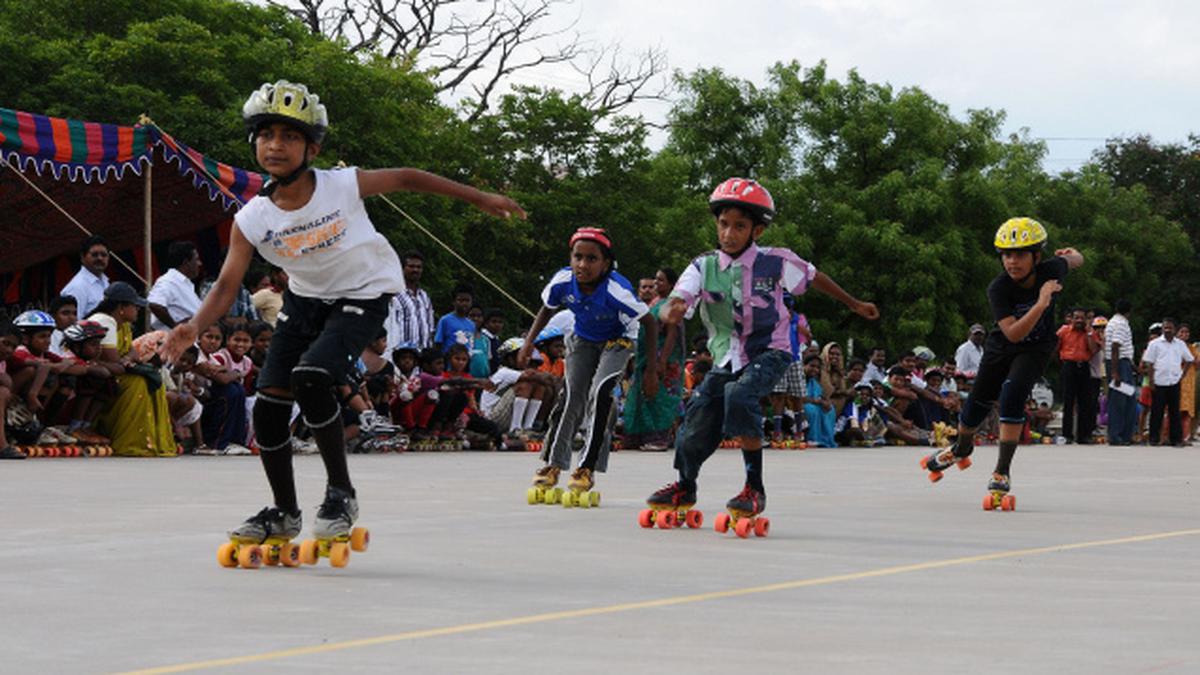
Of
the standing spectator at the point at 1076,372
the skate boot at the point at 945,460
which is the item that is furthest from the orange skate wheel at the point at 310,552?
the standing spectator at the point at 1076,372

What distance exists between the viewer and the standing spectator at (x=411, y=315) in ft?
66.4

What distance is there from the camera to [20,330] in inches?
631

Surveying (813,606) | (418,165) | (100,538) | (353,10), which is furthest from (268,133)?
(353,10)

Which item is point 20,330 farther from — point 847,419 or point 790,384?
point 847,419

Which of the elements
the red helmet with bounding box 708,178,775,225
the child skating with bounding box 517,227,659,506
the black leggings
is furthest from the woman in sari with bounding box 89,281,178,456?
the red helmet with bounding box 708,178,775,225

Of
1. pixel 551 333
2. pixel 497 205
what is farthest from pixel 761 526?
pixel 551 333

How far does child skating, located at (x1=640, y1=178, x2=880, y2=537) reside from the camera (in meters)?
9.62

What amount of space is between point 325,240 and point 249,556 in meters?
1.31

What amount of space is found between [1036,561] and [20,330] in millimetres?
10540

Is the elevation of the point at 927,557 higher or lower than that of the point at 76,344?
lower

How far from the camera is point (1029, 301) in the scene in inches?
478

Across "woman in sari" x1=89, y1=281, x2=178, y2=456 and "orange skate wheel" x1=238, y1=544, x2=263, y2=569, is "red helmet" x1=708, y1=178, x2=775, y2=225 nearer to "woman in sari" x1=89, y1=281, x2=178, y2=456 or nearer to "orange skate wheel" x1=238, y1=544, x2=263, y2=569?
"orange skate wheel" x1=238, y1=544, x2=263, y2=569

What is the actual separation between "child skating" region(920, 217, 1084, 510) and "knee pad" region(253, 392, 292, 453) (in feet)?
18.5

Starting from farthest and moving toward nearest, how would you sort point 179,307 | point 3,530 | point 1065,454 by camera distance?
1. point 1065,454
2. point 179,307
3. point 3,530
